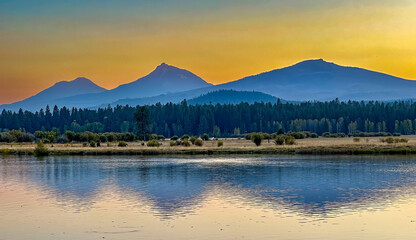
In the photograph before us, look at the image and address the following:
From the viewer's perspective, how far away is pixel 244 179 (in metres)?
44.8

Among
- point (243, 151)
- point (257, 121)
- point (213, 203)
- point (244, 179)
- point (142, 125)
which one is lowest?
point (213, 203)

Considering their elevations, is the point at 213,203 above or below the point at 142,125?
below

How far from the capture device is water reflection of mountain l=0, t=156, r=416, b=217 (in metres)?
34.7

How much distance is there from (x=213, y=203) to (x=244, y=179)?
12176mm

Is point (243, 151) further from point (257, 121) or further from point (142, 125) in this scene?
point (257, 121)

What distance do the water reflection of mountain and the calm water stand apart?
76 millimetres

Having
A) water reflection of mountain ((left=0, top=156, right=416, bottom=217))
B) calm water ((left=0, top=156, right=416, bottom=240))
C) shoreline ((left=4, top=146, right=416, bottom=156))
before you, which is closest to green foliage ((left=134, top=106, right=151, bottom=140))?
shoreline ((left=4, top=146, right=416, bottom=156))

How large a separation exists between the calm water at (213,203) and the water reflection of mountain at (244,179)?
8 centimetres

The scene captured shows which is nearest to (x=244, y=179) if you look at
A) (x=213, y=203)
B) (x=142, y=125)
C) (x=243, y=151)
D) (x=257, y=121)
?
(x=213, y=203)

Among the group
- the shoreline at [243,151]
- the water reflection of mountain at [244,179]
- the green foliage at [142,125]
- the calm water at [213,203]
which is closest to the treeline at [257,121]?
the green foliage at [142,125]

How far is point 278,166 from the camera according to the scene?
56.6m

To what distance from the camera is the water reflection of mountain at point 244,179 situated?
3472cm

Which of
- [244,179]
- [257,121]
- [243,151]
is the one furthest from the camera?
[257,121]

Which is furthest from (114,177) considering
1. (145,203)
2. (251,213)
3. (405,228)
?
(405,228)
